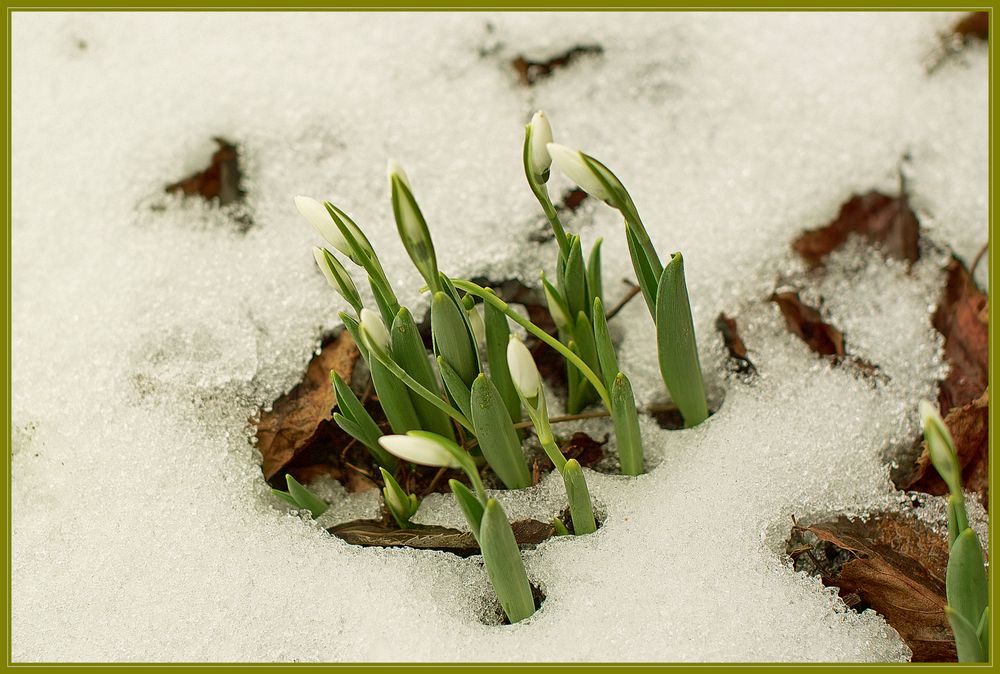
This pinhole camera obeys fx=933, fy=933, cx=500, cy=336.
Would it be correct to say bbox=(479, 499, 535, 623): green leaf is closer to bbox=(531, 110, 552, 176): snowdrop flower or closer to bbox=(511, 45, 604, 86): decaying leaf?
bbox=(531, 110, 552, 176): snowdrop flower

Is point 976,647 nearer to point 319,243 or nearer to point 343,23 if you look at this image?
point 319,243

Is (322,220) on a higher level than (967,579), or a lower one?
higher

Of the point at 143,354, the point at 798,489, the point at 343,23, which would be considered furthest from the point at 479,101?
the point at 798,489

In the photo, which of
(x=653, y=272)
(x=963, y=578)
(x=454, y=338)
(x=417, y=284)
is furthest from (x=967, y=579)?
(x=417, y=284)

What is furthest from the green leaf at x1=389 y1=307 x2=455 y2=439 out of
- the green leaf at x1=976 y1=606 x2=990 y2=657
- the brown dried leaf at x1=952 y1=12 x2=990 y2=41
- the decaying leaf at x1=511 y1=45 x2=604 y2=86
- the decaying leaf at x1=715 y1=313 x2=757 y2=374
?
the brown dried leaf at x1=952 y1=12 x2=990 y2=41

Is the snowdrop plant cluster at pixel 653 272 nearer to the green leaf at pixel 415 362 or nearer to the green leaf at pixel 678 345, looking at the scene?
the green leaf at pixel 678 345

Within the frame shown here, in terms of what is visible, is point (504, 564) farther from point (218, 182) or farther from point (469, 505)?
point (218, 182)
